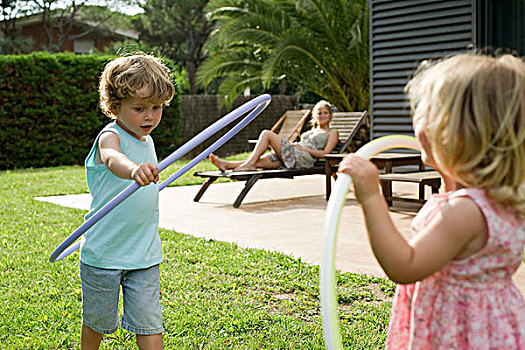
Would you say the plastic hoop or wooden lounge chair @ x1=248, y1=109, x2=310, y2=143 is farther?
wooden lounge chair @ x1=248, y1=109, x2=310, y2=143

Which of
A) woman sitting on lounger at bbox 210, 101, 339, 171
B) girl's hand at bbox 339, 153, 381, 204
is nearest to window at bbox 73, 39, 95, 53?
woman sitting on lounger at bbox 210, 101, 339, 171

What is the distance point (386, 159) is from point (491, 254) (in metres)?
5.26

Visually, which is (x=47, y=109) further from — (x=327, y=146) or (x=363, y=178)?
(x=363, y=178)

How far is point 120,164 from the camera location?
228 cm

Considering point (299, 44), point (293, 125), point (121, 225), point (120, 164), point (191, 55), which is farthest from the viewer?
point (191, 55)

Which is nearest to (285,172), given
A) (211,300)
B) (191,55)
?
(211,300)

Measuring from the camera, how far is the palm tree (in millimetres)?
12898

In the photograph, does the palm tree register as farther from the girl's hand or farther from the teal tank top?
the girl's hand

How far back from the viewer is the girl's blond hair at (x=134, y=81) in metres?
2.52

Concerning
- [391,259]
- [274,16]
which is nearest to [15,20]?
[274,16]

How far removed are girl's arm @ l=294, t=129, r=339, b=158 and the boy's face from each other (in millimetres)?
5565

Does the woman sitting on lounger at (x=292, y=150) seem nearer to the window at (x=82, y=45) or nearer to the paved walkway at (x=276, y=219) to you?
the paved walkway at (x=276, y=219)

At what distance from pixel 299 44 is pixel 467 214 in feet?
38.5

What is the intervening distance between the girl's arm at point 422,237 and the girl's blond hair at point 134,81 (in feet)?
4.06
